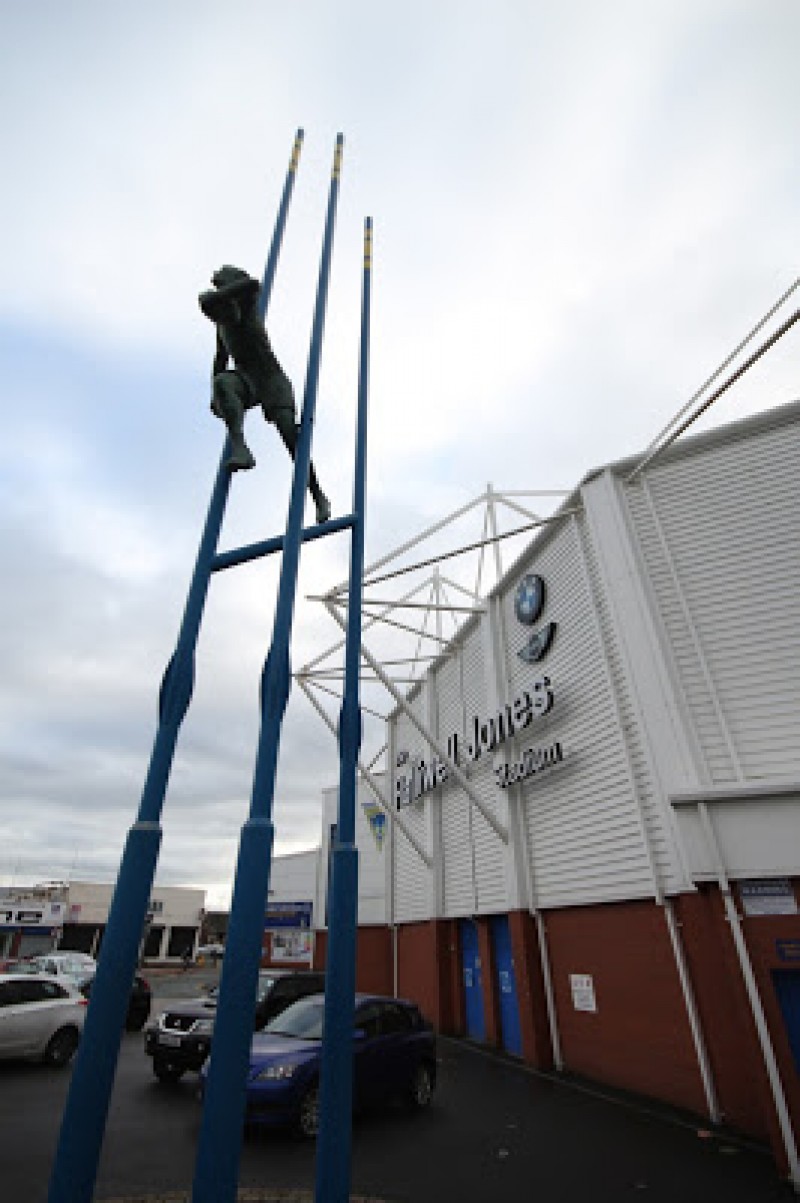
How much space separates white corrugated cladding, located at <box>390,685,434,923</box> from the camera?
1858 cm

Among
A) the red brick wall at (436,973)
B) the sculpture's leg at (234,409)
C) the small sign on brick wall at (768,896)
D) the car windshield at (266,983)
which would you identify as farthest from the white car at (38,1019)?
the sculpture's leg at (234,409)

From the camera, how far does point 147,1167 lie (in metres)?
6.27

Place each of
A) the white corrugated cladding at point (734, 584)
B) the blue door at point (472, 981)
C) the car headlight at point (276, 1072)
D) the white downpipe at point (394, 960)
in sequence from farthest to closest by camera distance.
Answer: the white downpipe at point (394, 960)
the blue door at point (472, 981)
the white corrugated cladding at point (734, 584)
the car headlight at point (276, 1072)

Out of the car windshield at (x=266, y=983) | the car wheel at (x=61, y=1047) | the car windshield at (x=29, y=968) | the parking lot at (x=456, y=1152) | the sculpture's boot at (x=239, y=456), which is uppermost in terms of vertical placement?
the sculpture's boot at (x=239, y=456)

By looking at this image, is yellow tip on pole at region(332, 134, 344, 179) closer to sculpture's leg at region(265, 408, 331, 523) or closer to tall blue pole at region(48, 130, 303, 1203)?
sculpture's leg at region(265, 408, 331, 523)

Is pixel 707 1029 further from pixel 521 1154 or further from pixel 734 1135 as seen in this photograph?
pixel 521 1154

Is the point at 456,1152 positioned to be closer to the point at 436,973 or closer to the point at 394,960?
the point at 436,973

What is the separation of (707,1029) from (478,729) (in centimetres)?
766

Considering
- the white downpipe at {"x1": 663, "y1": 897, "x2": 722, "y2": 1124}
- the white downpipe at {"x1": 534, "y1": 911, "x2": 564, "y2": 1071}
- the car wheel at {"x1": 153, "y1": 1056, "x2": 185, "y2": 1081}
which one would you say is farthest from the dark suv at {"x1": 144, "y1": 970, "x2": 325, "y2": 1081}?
the white downpipe at {"x1": 663, "y1": 897, "x2": 722, "y2": 1124}

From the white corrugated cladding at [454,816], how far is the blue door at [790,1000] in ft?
28.6

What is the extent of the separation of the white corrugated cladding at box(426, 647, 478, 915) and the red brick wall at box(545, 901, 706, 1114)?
13.8ft

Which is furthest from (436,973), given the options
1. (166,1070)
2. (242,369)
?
(242,369)

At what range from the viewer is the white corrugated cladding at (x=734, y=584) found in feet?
30.4

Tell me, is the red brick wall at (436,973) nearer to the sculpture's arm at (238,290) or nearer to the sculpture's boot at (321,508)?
the sculpture's boot at (321,508)
